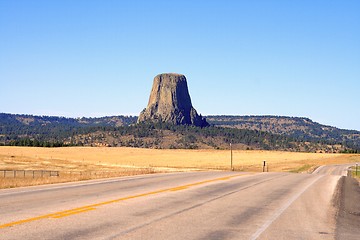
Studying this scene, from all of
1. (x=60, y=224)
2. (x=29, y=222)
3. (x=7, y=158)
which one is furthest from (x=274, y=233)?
(x=7, y=158)

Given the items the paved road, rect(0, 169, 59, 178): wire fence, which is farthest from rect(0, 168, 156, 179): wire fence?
the paved road

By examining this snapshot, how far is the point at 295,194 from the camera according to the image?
21516 millimetres

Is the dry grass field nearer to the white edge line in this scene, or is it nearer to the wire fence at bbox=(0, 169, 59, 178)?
the wire fence at bbox=(0, 169, 59, 178)

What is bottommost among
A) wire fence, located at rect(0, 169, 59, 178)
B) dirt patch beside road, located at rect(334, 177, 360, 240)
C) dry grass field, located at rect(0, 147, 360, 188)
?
wire fence, located at rect(0, 169, 59, 178)

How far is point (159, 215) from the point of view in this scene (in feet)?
42.9

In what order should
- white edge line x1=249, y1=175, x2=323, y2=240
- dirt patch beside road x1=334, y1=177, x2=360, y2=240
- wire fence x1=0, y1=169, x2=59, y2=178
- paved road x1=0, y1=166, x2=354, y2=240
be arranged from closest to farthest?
paved road x1=0, y1=166, x2=354, y2=240, white edge line x1=249, y1=175, x2=323, y2=240, dirt patch beside road x1=334, y1=177, x2=360, y2=240, wire fence x1=0, y1=169, x2=59, y2=178

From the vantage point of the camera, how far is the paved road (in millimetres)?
10336

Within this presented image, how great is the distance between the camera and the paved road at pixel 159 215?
1034cm

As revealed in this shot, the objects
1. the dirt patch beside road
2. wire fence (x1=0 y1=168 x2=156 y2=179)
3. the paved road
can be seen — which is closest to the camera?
the paved road

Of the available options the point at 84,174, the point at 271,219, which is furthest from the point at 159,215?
the point at 84,174

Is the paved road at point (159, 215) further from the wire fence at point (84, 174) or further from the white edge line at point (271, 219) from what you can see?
the wire fence at point (84, 174)

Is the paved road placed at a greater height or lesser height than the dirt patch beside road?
greater

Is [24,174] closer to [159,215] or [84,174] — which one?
[84,174]

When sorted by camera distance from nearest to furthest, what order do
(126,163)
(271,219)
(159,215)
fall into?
1. (159,215)
2. (271,219)
3. (126,163)
